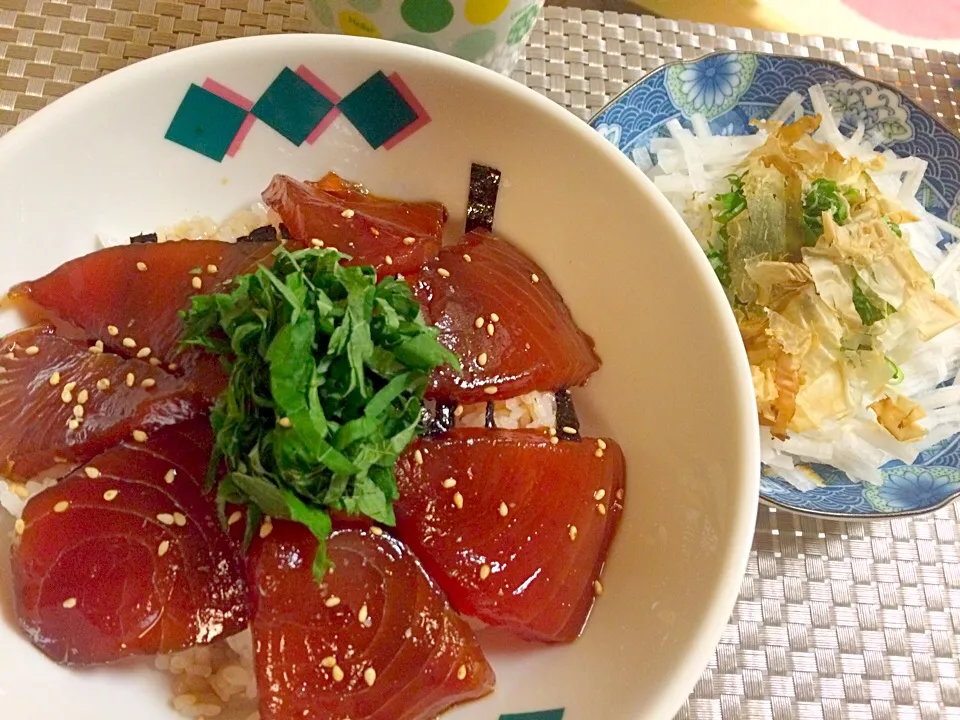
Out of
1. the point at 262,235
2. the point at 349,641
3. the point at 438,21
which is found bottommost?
the point at 349,641

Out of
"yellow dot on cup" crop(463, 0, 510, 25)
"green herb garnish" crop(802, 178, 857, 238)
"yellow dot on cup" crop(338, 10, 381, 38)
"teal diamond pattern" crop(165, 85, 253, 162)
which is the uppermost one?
"yellow dot on cup" crop(463, 0, 510, 25)

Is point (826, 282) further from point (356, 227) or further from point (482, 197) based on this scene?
point (356, 227)

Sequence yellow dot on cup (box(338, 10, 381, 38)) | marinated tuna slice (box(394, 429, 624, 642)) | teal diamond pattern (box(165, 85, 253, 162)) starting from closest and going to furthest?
1. marinated tuna slice (box(394, 429, 624, 642))
2. teal diamond pattern (box(165, 85, 253, 162))
3. yellow dot on cup (box(338, 10, 381, 38))

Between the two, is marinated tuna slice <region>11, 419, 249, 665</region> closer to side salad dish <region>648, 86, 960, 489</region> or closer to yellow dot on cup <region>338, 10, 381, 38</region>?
yellow dot on cup <region>338, 10, 381, 38</region>

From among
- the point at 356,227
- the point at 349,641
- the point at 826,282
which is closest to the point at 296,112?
the point at 356,227

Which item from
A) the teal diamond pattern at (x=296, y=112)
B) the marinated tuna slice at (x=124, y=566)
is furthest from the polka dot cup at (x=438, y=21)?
the marinated tuna slice at (x=124, y=566)

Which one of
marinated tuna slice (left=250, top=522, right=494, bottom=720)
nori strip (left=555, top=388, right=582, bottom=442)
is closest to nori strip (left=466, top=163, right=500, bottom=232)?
nori strip (left=555, top=388, right=582, bottom=442)
